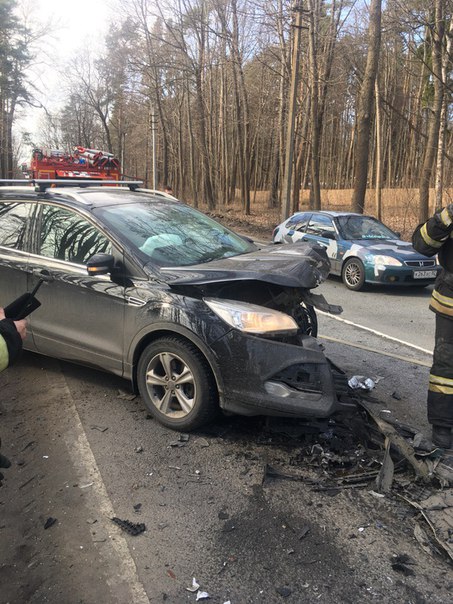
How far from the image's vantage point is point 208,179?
3191 cm

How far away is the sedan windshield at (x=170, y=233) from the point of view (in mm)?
3947

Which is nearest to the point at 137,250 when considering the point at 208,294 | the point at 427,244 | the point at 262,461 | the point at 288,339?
the point at 208,294

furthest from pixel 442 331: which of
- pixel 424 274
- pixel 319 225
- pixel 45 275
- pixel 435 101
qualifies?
pixel 435 101

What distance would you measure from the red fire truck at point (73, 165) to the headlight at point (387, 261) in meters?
14.2

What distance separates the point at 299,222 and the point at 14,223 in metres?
8.02

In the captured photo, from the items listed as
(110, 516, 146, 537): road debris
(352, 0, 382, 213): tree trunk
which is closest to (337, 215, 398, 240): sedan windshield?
(352, 0, 382, 213): tree trunk

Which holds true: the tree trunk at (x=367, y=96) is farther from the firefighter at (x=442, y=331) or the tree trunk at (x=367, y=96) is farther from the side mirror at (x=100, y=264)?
the side mirror at (x=100, y=264)

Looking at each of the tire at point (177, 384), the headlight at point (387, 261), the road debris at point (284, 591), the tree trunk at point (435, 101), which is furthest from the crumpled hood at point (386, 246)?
the road debris at point (284, 591)

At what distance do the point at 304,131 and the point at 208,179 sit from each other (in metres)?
8.98

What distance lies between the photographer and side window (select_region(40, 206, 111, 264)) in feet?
13.2

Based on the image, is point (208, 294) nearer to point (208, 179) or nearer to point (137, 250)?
point (137, 250)

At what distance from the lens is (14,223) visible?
465cm

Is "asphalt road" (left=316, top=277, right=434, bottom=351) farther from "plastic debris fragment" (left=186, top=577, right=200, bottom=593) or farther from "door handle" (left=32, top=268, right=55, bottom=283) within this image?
"plastic debris fragment" (left=186, top=577, right=200, bottom=593)

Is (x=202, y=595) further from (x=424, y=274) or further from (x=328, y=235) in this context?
(x=328, y=235)
